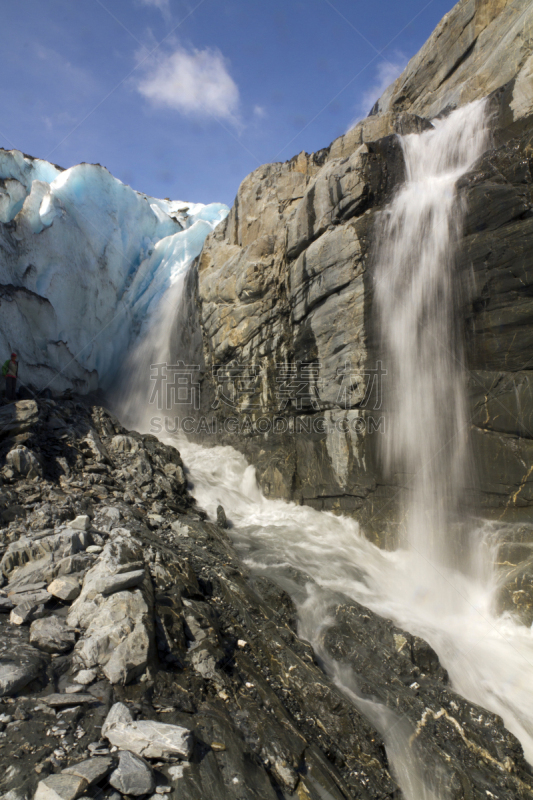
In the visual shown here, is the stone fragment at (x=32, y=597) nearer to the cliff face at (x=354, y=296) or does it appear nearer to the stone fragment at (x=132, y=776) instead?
the stone fragment at (x=132, y=776)

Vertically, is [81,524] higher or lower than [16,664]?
higher

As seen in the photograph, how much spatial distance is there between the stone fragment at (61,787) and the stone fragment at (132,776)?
20cm

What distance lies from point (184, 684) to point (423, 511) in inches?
245

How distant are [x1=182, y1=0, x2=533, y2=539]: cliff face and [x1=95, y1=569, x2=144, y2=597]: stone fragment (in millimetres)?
6210

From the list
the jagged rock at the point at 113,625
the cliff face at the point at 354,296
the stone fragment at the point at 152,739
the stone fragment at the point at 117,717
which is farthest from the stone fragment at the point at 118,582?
the cliff face at the point at 354,296

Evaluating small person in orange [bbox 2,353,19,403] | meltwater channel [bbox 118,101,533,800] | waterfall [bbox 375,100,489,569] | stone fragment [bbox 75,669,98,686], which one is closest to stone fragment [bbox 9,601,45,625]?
stone fragment [bbox 75,669,98,686]

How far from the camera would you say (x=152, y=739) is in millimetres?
2932

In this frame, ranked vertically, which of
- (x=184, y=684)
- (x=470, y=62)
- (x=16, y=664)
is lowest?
(x=184, y=684)

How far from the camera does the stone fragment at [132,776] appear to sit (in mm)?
2561

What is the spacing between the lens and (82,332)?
1586cm

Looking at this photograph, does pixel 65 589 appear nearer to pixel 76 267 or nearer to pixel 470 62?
pixel 76 267

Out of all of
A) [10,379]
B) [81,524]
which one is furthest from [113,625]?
[10,379]

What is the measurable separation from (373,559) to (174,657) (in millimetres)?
5643

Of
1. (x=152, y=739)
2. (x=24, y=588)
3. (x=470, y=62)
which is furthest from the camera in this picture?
(x=470, y=62)
